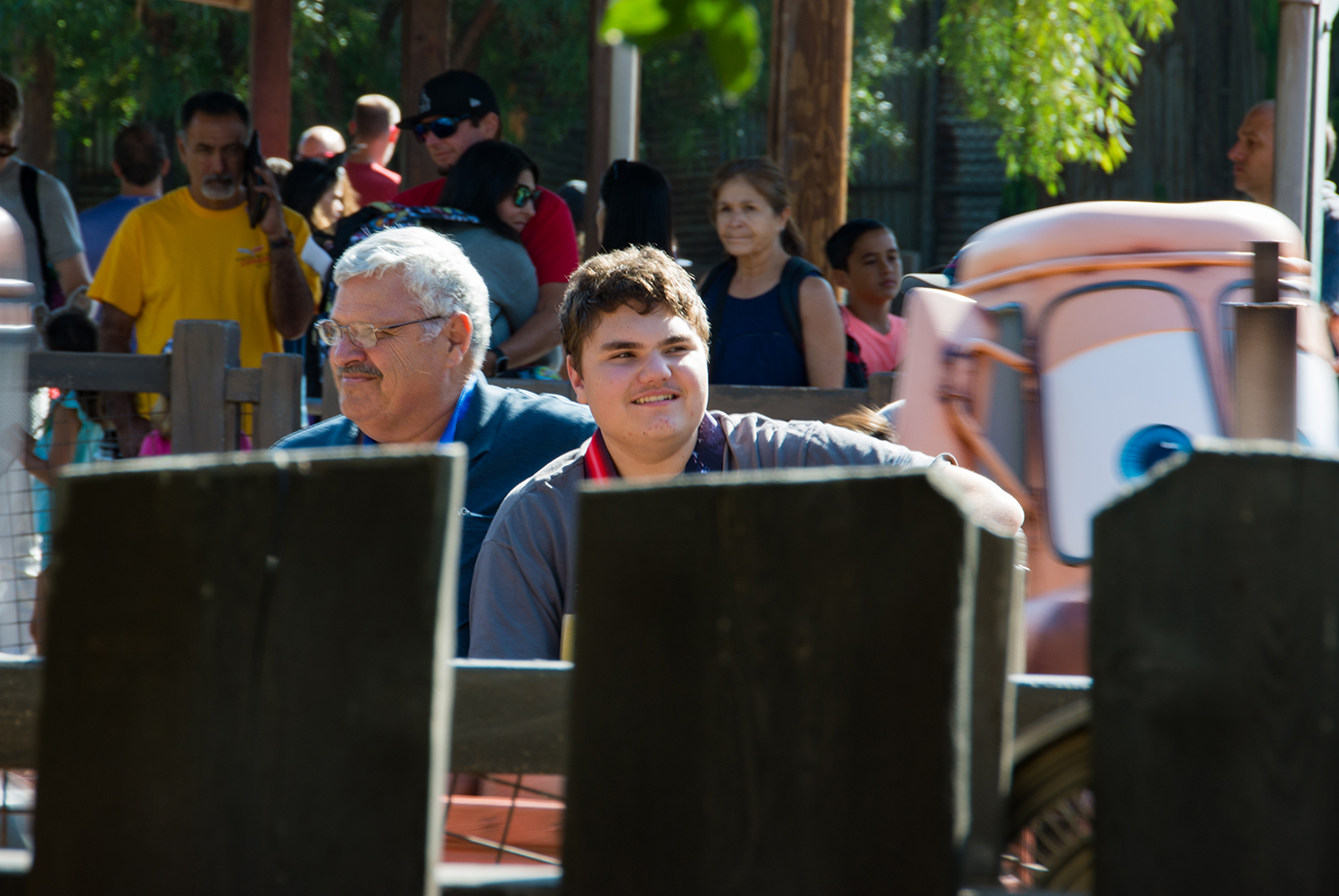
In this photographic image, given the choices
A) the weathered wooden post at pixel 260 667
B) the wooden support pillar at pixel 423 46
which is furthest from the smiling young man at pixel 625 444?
the wooden support pillar at pixel 423 46

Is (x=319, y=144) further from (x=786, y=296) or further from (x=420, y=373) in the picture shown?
(x=420, y=373)

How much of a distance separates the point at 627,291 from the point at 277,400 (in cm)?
168

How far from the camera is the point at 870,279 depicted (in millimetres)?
5273

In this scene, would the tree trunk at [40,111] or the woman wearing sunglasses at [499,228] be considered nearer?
the woman wearing sunglasses at [499,228]

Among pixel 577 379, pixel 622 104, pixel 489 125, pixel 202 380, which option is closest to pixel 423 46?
pixel 622 104

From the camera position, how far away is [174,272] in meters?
4.65

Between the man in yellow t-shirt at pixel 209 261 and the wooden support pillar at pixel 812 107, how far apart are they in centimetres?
199

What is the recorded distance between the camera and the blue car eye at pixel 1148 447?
2469 millimetres

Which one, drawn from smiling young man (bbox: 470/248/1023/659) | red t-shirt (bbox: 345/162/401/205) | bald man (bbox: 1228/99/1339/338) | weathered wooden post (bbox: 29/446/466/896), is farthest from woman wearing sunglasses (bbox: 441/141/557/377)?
weathered wooden post (bbox: 29/446/466/896)

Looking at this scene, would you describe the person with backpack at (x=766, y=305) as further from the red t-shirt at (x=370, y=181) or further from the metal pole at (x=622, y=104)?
the red t-shirt at (x=370, y=181)

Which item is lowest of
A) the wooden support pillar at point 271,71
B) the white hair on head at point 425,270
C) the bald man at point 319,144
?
the white hair on head at point 425,270

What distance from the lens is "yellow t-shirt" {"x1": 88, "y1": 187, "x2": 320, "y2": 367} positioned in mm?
4652

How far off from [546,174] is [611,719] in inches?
646

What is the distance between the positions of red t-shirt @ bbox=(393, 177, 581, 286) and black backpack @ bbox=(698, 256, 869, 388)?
17.6 inches
